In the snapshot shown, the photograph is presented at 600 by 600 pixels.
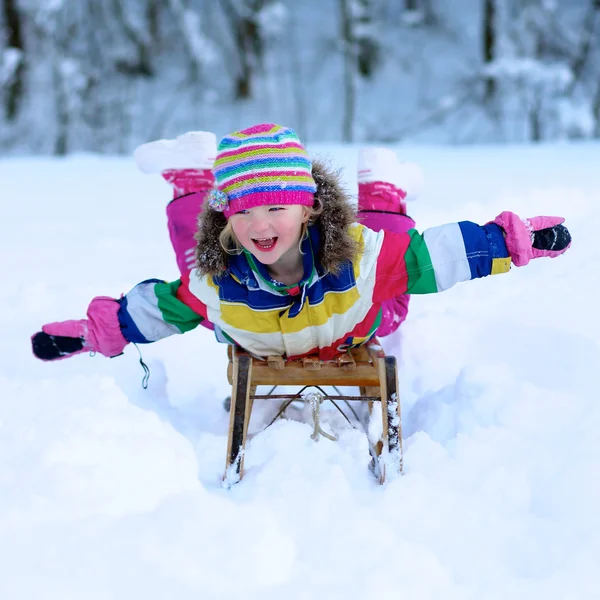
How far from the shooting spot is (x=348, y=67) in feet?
34.9

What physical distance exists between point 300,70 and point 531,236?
1121 centimetres

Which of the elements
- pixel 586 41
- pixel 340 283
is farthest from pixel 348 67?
pixel 340 283

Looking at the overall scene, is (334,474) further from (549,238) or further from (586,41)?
(586,41)

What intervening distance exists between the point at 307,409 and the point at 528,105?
347 inches

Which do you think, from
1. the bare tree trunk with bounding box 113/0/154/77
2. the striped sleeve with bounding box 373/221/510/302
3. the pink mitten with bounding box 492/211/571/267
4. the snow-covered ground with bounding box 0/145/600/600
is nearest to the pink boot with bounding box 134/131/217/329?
the snow-covered ground with bounding box 0/145/600/600

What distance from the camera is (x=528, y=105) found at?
9.73 meters

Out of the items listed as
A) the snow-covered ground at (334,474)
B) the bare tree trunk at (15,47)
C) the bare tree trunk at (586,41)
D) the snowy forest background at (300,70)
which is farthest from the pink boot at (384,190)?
the bare tree trunk at (15,47)

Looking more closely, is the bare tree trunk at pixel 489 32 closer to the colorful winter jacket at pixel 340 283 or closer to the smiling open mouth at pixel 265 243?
the colorful winter jacket at pixel 340 283

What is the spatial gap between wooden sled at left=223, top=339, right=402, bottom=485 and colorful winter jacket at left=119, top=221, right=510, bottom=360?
0.28 feet

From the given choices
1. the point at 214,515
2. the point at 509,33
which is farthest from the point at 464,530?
the point at 509,33

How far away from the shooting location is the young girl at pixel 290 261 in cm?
172

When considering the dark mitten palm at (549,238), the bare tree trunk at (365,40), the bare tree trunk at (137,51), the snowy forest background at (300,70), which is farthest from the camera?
the bare tree trunk at (137,51)

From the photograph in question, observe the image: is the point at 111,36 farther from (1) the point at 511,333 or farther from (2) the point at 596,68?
(1) the point at 511,333

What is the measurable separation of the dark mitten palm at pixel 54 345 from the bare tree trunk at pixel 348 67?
366 inches
